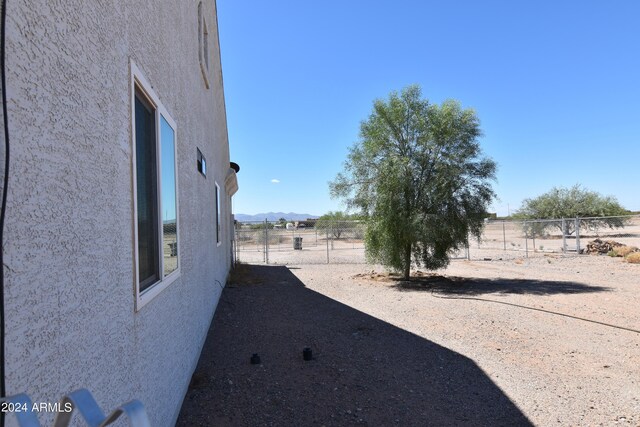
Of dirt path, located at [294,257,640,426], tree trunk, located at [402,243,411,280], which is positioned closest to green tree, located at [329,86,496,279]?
tree trunk, located at [402,243,411,280]

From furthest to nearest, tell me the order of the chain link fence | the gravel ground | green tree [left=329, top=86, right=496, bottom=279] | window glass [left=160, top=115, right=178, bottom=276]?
the chain link fence, green tree [left=329, top=86, right=496, bottom=279], the gravel ground, window glass [left=160, top=115, right=178, bottom=276]

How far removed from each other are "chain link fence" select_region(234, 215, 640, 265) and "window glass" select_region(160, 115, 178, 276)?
1087 cm

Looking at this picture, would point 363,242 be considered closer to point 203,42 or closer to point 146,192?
point 203,42

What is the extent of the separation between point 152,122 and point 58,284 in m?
2.02

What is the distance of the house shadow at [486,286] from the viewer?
1138 cm

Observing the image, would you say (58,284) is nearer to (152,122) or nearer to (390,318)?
(152,122)

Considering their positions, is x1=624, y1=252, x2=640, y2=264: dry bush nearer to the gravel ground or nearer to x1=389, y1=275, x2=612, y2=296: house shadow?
x1=389, y1=275, x2=612, y2=296: house shadow

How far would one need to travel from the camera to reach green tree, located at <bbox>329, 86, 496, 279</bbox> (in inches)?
504

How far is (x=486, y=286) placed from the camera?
12688 millimetres

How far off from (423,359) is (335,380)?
5.07 ft

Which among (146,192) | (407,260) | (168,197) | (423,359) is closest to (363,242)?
(407,260)

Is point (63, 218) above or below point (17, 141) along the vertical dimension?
below

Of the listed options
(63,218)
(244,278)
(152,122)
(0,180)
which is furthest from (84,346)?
(244,278)

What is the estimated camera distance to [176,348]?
3.74m
